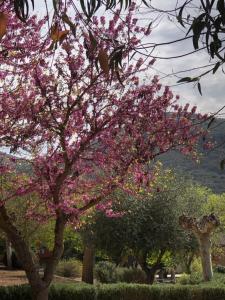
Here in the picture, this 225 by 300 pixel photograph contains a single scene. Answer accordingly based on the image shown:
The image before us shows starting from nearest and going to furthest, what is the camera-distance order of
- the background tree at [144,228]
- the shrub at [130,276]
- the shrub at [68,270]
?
the shrub at [130,276] < the background tree at [144,228] < the shrub at [68,270]

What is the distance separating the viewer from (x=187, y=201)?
30.0m

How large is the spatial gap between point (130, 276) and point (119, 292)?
10.6 meters

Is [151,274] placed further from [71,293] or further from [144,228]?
[71,293]

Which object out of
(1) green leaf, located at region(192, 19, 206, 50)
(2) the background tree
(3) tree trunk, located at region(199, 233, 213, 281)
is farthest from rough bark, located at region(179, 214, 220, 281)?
(1) green leaf, located at region(192, 19, 206, 50)

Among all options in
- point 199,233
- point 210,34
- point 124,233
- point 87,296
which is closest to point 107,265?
point 124,233

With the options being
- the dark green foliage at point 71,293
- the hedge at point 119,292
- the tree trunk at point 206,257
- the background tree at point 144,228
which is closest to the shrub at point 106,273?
the background tree at point 144,228

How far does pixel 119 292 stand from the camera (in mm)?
15281

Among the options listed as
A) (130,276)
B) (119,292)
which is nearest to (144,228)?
(130,276)

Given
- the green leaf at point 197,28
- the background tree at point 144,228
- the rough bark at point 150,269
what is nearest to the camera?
the green leaf at point 197,28

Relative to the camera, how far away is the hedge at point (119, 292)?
1468cm

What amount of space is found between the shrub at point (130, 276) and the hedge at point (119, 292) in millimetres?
9803

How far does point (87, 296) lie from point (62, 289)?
72 cm

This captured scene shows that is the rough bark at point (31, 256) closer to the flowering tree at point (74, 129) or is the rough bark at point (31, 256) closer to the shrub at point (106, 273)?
the flowering tree at point (74, 129)

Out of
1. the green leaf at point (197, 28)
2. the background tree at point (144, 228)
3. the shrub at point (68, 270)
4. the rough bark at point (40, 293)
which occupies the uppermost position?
the background tree at point (144, 228)
